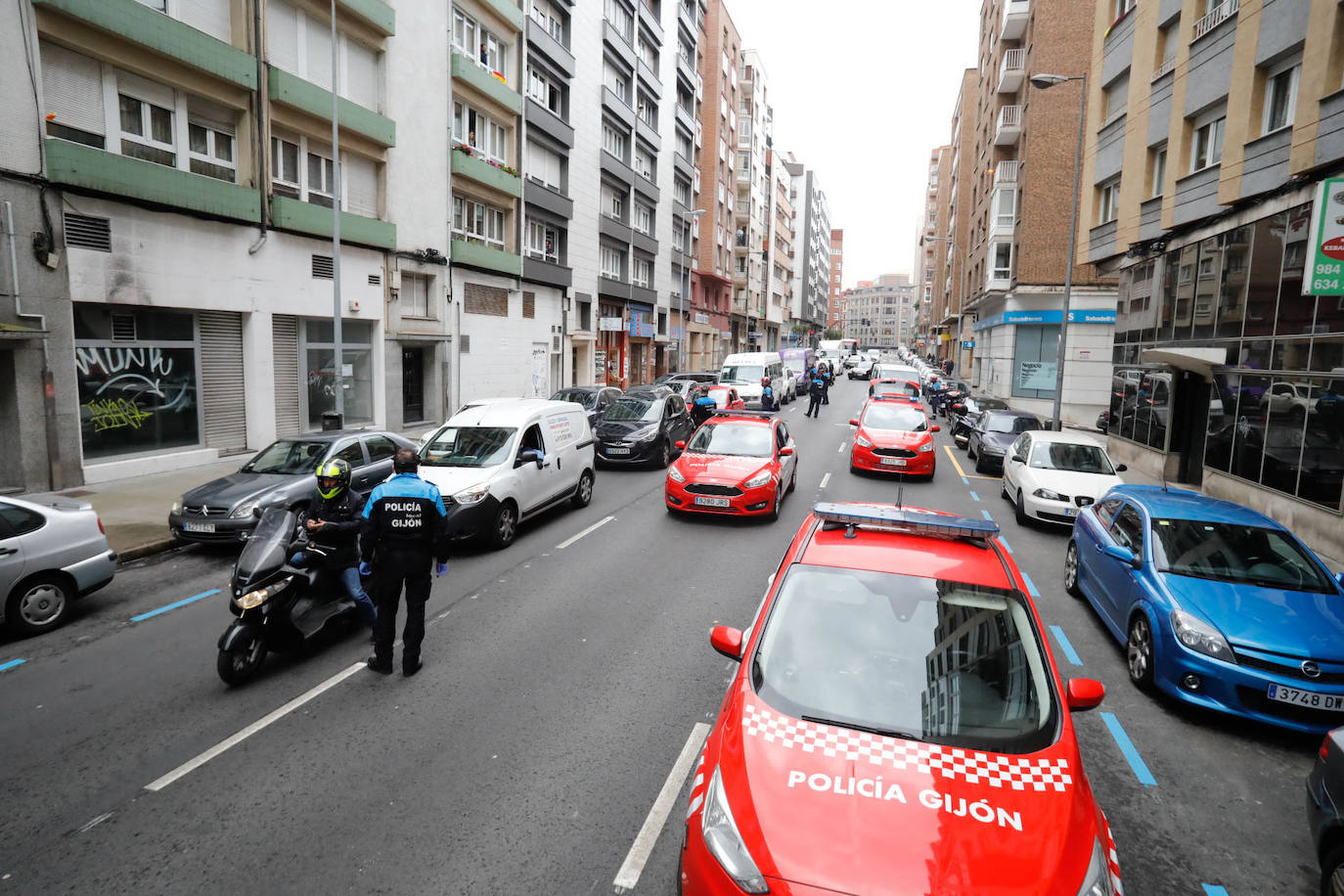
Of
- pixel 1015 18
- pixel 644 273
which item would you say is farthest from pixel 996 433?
pixel 1015 18

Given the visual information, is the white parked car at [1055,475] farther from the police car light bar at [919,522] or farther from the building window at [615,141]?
the building window at [615,141]

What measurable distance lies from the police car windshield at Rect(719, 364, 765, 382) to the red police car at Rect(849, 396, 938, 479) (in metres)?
14.8

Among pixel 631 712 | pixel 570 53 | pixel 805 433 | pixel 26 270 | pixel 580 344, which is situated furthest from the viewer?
pixel 580 344

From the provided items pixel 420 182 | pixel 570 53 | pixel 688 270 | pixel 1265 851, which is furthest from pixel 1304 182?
pixel 688 270

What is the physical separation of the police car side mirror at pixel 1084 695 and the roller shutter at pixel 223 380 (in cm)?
1784

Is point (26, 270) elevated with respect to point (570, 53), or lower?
lower

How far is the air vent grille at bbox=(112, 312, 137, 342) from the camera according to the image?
14.6 meters

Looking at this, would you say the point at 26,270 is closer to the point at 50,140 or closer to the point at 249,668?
the point at 50,140

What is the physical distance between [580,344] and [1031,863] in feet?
111

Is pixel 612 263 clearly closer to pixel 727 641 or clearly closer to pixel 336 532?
pixel 336 532

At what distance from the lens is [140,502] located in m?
12.8

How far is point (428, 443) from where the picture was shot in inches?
455

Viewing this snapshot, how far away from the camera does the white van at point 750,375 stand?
30.8m

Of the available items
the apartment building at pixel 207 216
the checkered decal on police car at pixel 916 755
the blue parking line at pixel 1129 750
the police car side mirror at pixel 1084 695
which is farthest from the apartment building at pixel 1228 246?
the apartment building at pixel 207 216
